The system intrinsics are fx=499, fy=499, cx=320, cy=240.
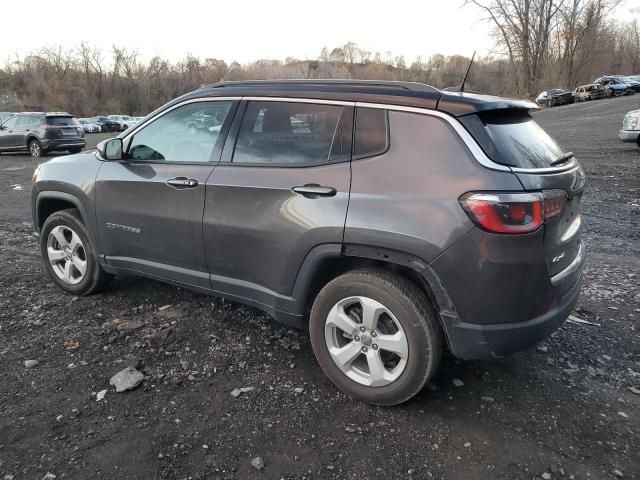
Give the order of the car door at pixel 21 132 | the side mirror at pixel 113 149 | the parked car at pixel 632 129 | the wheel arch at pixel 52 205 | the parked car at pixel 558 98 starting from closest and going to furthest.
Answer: the side mirror at pixel 113 149 < the wheel arch at pixel 52 205 < the parked car at pixel 632 129 < the car door at pixel 21 132 < the parked car at pixel 558 98

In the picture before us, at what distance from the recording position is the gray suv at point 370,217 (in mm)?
2477

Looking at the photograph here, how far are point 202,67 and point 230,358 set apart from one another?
314 ft

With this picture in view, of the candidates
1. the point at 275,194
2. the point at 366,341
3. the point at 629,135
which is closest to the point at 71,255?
the point at 275,194

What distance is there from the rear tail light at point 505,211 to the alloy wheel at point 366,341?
704 mm

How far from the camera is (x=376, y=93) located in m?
2.87

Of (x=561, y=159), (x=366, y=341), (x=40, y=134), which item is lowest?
(x=366, y=341)

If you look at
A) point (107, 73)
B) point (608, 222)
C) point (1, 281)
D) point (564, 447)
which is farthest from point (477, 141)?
point (107, 73)

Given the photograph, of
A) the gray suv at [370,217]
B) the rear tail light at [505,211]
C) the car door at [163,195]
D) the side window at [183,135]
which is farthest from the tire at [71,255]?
the rear tail light at [505,211]

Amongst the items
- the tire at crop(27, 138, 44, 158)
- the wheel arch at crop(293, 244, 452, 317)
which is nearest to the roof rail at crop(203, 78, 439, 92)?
the wheel arch at crop(293, 244, 452, 317)

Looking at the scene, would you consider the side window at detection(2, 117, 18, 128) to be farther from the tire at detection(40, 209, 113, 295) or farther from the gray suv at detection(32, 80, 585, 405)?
the gray suv at detection(32, 80, 585, 405)

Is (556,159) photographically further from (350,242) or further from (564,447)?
(564,447)

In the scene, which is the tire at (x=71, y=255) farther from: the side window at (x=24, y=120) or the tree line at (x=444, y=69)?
the tree line at (x=444, y=69)

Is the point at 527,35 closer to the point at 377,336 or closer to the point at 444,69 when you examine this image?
the point at 444,69

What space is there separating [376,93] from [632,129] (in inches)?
487
